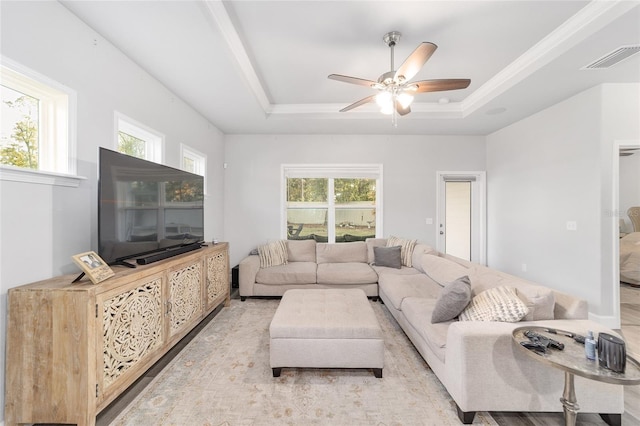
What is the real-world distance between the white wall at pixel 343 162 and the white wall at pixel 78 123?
2.29m

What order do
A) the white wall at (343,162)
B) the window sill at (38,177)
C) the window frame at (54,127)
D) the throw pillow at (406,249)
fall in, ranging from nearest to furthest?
the window sill at (38,177)
the window frame at (54,127)
the throw pillow at (406,249)
the white wall at (343,162)

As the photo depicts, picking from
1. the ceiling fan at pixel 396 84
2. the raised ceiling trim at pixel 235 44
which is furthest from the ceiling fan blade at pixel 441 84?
the raised ceiling trim at pixel 235 44

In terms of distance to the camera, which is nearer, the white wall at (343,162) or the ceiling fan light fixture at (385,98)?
the ceiling fan light fixture at (385,98)

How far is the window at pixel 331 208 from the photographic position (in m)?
5.12

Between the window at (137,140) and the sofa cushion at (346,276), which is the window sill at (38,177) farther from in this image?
the sofa cushion at (346,276)

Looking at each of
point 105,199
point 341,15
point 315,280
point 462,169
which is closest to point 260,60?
point 341,15

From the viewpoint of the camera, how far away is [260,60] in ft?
9.30

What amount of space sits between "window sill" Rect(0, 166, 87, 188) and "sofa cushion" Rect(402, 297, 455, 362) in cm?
286

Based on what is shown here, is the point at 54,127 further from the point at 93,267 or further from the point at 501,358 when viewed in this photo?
the point at 501,358

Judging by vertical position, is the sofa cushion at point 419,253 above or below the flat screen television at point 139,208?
below

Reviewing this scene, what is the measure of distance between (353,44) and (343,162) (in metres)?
2.57

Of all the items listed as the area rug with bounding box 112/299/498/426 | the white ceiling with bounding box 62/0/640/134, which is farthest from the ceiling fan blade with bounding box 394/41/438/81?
the area rug with bounding box 112/299/498/426

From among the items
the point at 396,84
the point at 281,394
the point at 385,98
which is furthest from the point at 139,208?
the point at 396,84

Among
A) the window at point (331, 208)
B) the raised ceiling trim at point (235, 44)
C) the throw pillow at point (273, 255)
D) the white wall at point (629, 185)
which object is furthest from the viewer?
the white wall at point (629, 185)
